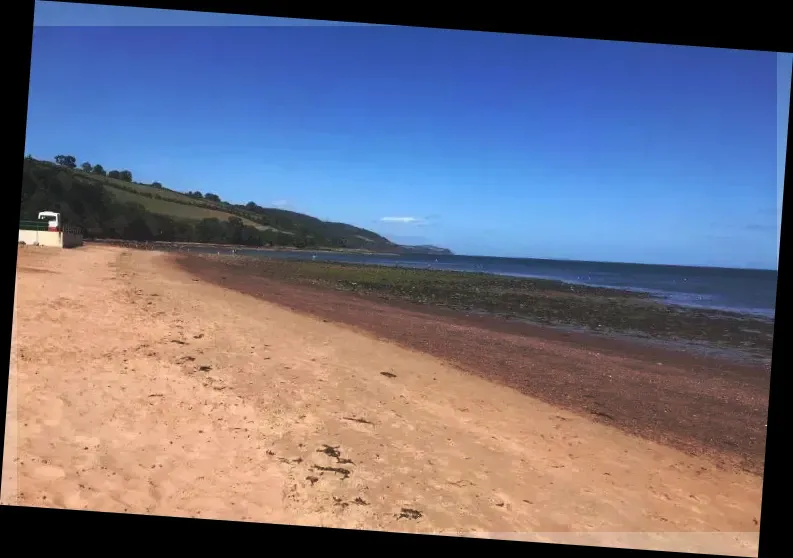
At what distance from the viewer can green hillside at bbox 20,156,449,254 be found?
21703mm

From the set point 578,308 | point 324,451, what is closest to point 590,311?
point 578,308

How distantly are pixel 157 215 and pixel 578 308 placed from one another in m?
27.8

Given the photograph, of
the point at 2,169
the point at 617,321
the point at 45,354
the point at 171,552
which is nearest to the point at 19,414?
the point at 45,354

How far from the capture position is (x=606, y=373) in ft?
20.1

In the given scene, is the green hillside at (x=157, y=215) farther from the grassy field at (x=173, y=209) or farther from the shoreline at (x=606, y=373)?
the shoreline at (x=606, y=373)

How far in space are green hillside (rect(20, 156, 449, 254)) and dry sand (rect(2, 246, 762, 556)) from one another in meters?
16.6

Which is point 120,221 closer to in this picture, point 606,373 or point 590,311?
point 590,311

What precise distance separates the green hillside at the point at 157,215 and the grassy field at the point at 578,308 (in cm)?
1195

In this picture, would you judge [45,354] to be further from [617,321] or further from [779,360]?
[617,321]

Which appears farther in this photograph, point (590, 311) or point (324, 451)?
point (590, 311)

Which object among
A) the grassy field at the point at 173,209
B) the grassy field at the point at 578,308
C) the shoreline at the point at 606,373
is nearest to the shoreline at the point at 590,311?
the grassy field at the point at 578,308

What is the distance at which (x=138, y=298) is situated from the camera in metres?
7.53

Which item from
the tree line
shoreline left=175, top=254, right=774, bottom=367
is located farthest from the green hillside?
shoreline left=175, top=254, right=774, bottom=367

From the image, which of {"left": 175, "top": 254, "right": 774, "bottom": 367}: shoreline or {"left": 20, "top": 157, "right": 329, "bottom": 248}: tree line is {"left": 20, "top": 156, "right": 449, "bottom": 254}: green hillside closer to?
{"left": 20, "top": 157, "right": 329, "bottom": 248}: tree line
